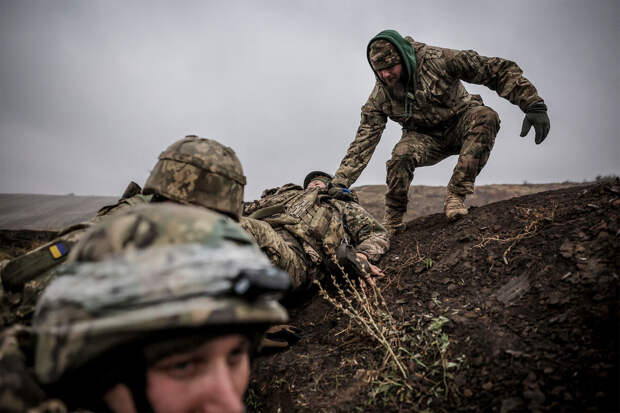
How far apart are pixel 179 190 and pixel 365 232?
2.59m

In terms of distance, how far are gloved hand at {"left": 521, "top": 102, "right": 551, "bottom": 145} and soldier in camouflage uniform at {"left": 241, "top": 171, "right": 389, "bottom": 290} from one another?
78.4 inches

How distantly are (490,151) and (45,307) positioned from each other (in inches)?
172

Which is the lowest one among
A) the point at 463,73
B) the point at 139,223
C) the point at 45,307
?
the point at 45,307

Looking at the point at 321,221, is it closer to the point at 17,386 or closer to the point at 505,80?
the point at 505,80

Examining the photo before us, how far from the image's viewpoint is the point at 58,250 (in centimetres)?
208

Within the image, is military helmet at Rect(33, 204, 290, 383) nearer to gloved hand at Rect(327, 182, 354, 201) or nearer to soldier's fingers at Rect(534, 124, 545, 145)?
gloved hand at Rect(327, 182, 354, 201)

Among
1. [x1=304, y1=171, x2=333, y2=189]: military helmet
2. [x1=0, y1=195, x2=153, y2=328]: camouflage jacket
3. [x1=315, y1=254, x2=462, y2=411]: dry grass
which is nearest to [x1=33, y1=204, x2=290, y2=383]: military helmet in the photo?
[x1=0, y1=195, x2=153, y2=328]: camouflage jacket

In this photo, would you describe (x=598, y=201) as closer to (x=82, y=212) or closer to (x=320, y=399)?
(x=320, y=399)

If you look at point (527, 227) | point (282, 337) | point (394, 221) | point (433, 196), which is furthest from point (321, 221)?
point (433, 196)

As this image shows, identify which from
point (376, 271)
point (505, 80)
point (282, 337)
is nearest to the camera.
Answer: point (282, 337)

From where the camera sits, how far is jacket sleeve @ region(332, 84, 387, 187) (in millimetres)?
4875

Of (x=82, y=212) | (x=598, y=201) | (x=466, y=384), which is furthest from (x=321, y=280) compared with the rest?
(x=82, y=212)

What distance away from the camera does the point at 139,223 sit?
124cm

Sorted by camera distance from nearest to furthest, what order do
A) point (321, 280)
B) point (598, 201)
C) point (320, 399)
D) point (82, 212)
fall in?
point (320, 399) < point (598, 201) < point (321, 280) < point (82, 212)
